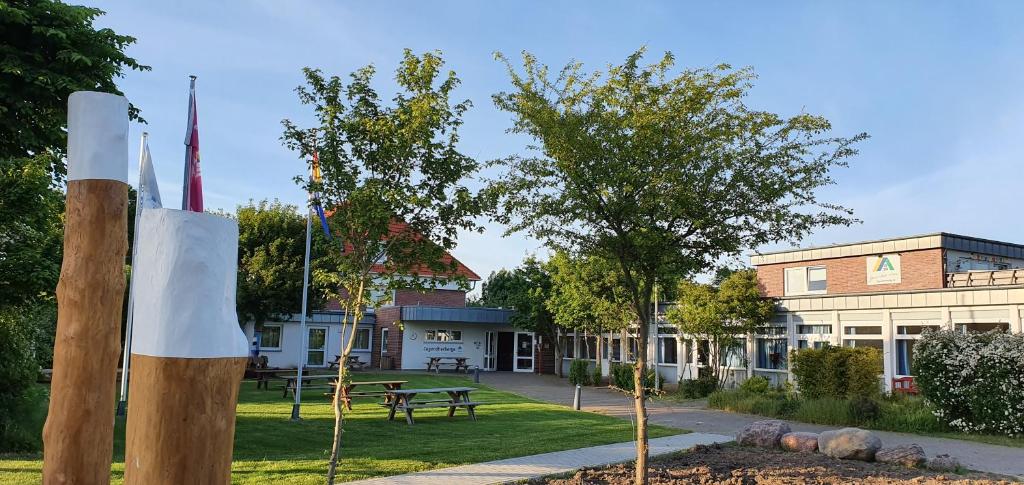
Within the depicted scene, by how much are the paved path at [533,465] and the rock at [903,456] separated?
2.60 m

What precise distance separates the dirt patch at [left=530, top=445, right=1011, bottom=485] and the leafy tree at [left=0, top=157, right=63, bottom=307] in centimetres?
700

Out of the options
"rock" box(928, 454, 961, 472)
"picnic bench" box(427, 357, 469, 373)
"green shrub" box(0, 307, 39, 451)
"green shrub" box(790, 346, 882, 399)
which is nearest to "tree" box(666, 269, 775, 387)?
"green shrub" box(790, 346, 882, 399)

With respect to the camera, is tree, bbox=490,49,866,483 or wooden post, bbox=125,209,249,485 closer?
wooden post, bbox=125,209,249,485

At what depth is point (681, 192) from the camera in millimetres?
7980

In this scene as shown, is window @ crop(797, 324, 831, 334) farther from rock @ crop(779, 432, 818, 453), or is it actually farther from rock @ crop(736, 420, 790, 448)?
rock @ crop(779, 432, 818, 453)

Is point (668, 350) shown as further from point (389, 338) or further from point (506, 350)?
point (389, 338)

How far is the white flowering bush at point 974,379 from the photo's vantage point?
13.1 m

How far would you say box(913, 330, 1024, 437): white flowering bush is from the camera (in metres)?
13.1

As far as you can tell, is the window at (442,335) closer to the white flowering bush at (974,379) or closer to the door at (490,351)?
the door at (490,351)

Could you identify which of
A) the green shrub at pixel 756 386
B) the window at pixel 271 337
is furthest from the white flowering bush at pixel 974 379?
the window at pixel 271 337

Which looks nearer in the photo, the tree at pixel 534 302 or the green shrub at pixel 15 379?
the green shrub at pixel 15 379

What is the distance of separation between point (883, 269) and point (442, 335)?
67.9 ft

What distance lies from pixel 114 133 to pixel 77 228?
0.48 m

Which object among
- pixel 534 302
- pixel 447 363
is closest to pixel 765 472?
pixel 534 302
